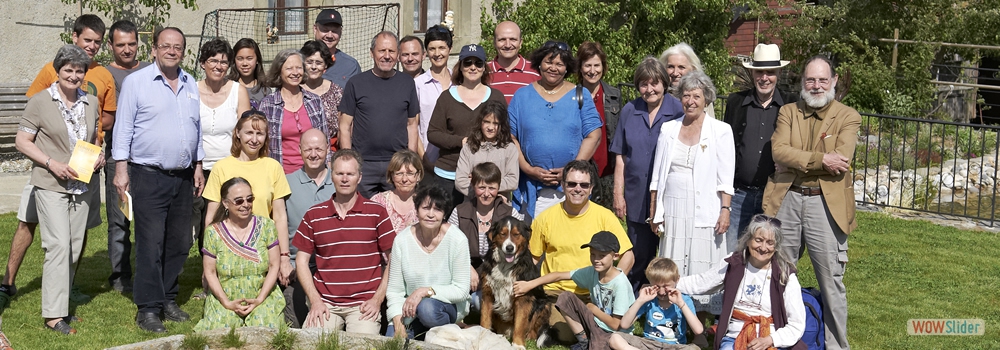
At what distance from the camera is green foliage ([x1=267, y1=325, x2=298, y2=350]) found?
→ 18.0 feet

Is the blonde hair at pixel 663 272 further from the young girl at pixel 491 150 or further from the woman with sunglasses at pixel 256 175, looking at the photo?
the woman with sunglasses at pixel 256 175

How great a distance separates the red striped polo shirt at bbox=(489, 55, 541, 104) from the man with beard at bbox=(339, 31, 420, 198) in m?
0.71

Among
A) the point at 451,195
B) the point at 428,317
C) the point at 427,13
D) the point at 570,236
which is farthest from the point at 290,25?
the point at 428,317

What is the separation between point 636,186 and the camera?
6598mm

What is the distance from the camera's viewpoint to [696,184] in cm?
614

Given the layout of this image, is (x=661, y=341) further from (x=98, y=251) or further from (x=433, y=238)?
(x=98, y=251)

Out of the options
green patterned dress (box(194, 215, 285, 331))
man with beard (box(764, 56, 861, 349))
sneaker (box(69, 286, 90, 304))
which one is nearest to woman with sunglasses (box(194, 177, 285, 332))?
green patterned dress (box(194, 215, 285, 331))

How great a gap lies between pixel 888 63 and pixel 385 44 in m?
12.0

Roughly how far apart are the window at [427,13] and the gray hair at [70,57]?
9.15 metres

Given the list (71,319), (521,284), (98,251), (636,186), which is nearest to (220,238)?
(71,319)

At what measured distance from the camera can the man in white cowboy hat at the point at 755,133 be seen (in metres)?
6.28

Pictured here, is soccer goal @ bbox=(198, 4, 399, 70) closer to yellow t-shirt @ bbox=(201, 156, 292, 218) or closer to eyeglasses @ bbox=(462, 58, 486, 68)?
eyeglasses @ bbox=(462, 58, 486, 68)

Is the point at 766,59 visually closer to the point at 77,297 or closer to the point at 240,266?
the point at 240,266

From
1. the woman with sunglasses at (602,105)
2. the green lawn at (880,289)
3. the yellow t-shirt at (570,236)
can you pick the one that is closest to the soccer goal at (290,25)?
the green lawn at (880,289)
